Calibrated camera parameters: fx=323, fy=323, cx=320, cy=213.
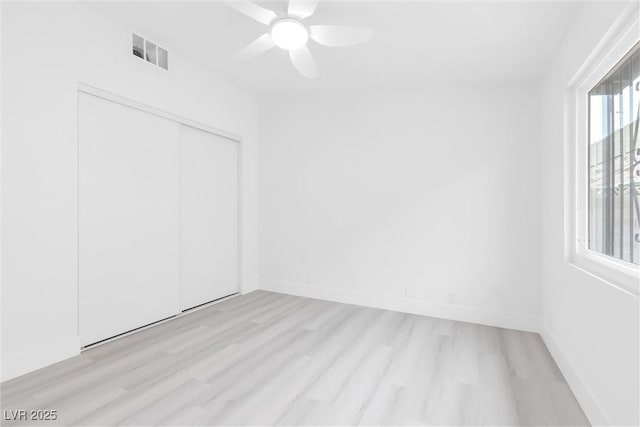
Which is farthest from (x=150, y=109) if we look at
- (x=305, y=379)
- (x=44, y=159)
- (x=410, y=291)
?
(x=410, y=291)

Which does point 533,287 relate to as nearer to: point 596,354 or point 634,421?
point 596,354

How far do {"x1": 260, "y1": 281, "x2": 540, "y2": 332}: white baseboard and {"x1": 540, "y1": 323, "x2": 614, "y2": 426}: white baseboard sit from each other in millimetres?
466

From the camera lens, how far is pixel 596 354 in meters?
1.72

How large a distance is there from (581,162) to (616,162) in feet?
1.51

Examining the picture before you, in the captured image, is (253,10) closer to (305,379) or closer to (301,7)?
(301,7)

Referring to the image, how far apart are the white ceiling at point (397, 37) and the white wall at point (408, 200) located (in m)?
0.39

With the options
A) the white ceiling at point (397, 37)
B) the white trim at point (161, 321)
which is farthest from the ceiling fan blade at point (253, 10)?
the white trim at point (161, 321)

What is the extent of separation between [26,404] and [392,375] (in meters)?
2.18

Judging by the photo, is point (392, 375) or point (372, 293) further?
point (372, 293)

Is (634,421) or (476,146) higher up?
(476,146)

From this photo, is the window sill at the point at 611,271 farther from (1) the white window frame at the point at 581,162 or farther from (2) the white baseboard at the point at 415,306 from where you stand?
(2) the white baseboard at the point at 415,306

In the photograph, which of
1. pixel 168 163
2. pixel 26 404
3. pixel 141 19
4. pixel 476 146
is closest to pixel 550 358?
pixel 476 146

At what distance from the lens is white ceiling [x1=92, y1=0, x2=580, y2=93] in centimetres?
222

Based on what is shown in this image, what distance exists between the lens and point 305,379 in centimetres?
214
